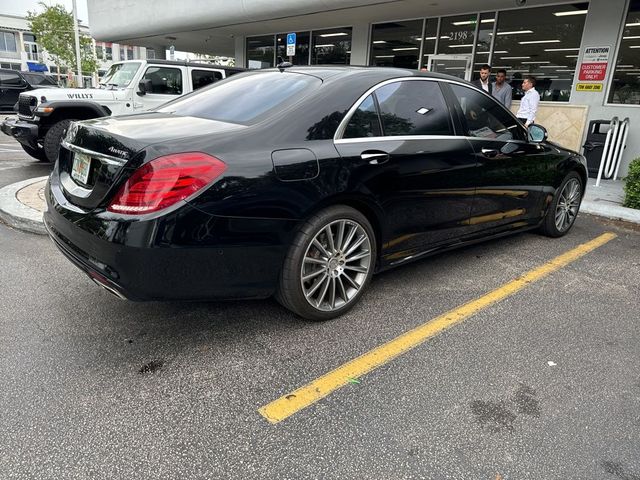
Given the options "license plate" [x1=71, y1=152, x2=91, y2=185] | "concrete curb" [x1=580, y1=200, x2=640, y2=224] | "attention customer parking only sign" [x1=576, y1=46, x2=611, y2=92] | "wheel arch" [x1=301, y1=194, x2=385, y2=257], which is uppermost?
"attention customer parking only sign" [x1=576, y1=46, x2=611, y2=92]

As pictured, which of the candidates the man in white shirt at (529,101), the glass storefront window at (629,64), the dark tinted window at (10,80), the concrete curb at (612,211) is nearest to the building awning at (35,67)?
the dark tinted window at (10,80)

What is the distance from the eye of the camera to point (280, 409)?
238 centimetres

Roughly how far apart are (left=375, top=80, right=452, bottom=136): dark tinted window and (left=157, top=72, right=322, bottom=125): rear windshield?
53 cm

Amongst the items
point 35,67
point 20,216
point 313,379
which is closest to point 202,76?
point 20,216

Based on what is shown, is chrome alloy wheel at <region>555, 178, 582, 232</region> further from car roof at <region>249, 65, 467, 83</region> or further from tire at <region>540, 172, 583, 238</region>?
car roof at <region>249, 65, 467, 83</region>

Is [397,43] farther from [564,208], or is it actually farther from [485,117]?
[485,117]

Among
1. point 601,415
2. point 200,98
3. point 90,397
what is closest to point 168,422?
point 90,397

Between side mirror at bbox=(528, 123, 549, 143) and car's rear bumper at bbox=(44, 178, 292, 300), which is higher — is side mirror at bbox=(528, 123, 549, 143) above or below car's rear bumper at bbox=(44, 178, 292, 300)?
above

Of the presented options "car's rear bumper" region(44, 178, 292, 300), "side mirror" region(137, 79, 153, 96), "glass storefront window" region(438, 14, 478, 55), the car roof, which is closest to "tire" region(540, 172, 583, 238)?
the car roof

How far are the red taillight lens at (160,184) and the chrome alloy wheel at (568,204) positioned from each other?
13.8 feet

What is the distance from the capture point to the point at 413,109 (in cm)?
358

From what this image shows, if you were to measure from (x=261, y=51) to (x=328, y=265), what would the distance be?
1609cm

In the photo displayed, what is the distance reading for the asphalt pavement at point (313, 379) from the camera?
6.77ft

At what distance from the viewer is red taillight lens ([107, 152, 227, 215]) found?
2.44 m
